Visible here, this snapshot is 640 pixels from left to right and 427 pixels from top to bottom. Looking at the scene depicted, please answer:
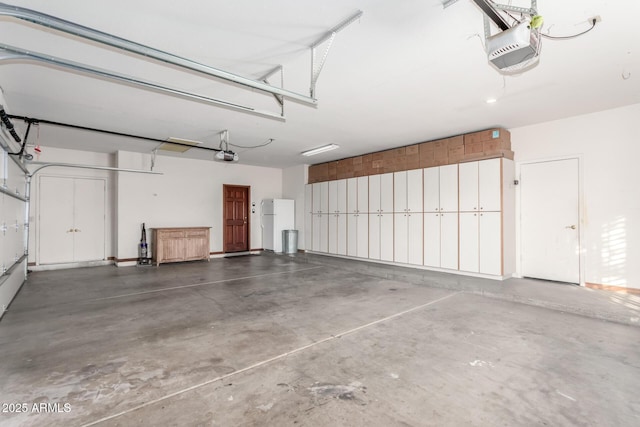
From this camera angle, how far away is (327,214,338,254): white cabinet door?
28.5 ft

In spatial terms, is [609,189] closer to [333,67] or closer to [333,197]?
[333,67]

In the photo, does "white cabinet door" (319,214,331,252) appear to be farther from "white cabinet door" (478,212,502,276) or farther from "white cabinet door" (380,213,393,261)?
"white cabinet door" (478,212,502,276)

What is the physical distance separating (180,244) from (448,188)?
672 cm

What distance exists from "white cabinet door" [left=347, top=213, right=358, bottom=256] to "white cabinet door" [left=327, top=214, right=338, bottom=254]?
483 millimetres

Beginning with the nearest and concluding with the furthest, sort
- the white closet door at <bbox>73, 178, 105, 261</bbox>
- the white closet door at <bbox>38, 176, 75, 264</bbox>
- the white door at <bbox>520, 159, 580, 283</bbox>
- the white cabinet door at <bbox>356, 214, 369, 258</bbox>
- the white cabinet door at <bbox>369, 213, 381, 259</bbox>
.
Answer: the white door at <bbox>520, 159, 580, 283</bbox> → the white closet door at <bbox>38, 176, 75, 264</bbox> → the white closet door at <bbox>73, 178, 105, 261</bbox> → the white cabinet door at <bbox>369, 213, 381, 259</bbox> → the white cabinet door at <bbox>356, 214, 369, 258</bbox>

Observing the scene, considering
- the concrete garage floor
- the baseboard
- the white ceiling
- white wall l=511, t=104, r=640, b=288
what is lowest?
the concrete garage floor

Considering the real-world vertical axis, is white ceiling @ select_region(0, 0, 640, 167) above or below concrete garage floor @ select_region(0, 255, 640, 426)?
above

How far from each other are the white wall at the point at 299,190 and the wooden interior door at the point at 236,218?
1.47 meters

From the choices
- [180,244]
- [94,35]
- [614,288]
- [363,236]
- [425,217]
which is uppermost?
[94,35]

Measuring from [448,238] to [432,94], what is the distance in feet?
10.4

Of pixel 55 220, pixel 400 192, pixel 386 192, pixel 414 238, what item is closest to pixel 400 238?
pixel 414 238

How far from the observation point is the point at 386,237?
733 centimetres

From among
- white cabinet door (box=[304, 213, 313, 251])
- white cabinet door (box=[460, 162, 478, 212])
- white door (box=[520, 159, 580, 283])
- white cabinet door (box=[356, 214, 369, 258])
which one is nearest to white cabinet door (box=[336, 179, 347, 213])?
white cabinet door (box=[356, 214, 369, 258])

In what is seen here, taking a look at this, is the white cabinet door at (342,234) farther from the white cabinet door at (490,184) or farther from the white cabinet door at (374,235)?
the white cabinet door at (490,184)
